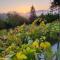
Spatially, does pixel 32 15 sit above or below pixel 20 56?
above

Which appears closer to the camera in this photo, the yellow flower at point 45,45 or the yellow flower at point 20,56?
the yellow flower at point 20,56

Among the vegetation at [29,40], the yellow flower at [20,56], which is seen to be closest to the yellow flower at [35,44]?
the vegetation at [29,40]

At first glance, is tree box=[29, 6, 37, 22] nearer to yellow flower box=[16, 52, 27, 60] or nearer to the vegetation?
the vegetation

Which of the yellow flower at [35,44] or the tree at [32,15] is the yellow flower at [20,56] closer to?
the yellow flower at [35,44]

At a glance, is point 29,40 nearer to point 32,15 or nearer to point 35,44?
point 35,44

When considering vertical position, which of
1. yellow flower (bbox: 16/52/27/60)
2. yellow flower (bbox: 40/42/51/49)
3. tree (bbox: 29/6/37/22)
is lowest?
yellow flower (bbox: 16/52/27/60)

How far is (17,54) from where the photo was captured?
300 cm

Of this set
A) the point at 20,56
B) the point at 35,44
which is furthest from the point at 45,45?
the point at 20,56

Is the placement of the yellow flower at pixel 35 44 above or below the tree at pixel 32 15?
below

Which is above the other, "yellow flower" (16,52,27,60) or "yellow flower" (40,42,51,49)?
"yellow flower" (40,42,51,49)

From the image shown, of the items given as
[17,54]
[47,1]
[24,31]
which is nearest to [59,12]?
[47,1]

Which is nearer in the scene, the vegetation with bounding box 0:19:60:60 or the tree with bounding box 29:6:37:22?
the vegetation with bounding box 0:19:60:60

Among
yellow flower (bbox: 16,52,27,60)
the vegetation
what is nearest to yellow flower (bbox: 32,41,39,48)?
the vegetation

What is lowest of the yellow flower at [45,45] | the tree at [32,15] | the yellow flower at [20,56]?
the yellow flower at [20,56]
